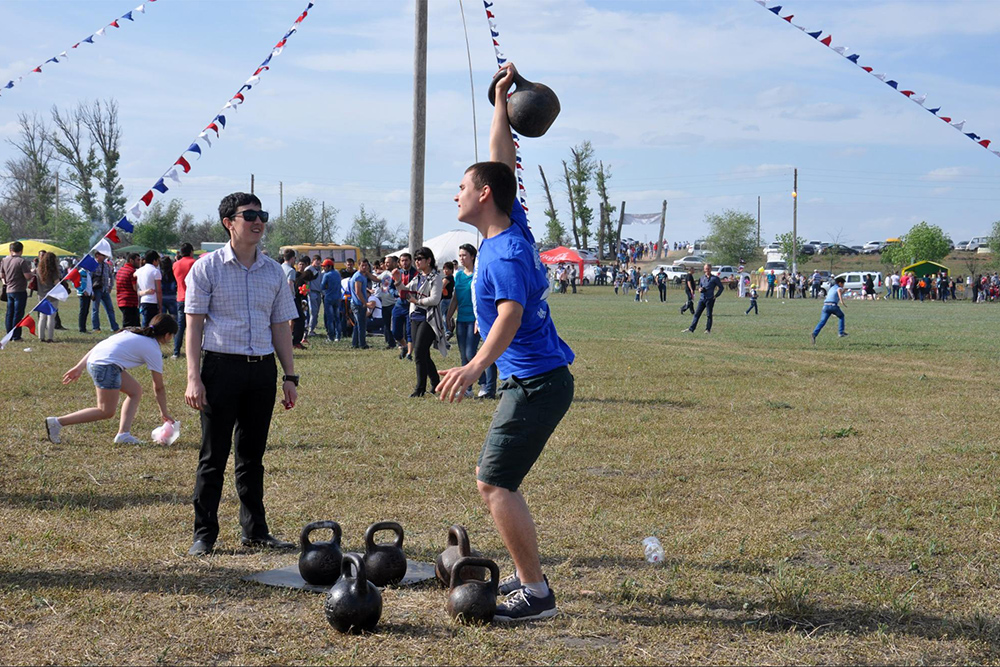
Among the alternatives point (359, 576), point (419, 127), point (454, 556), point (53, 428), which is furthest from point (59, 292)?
point (419, 127)

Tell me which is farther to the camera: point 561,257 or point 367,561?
point 561,257

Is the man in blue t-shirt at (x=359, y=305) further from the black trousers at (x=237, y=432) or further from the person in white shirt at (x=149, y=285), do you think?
the black trousers at (x=237, y=432)

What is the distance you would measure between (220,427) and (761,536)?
3.54m

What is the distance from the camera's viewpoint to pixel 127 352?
8.98m

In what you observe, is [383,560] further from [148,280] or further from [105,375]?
[148,280]

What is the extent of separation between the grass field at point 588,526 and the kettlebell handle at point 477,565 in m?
0.21

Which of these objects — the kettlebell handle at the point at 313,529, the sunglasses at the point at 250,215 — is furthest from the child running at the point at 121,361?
the kettlebell handle at the point at 313,529

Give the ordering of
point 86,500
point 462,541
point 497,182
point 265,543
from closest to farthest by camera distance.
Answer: point 497,182, point 462,541, point 265,543, point 86,500

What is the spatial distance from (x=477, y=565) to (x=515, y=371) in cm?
99

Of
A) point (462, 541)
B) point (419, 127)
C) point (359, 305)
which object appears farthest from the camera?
point (359, 305)

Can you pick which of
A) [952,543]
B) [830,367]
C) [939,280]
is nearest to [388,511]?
[952,543]

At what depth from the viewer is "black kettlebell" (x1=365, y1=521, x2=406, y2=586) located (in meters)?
5.21

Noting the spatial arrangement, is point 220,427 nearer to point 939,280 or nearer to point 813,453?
point 813,453

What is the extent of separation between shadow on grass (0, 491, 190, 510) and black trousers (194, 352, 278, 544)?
4.44 ft
